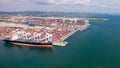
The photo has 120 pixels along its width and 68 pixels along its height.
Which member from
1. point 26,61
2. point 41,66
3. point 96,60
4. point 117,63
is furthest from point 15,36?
point 117,63

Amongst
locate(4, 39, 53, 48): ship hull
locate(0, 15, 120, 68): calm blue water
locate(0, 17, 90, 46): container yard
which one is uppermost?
locate(0, 17, 90, 46): container yard

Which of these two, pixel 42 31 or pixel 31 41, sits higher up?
pixel 42 31

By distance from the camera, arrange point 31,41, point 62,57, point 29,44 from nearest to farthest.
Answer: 1. point 62,57
2. point 29,44
3. point 31,41

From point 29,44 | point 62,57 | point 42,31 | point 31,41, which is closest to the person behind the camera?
point 62,57

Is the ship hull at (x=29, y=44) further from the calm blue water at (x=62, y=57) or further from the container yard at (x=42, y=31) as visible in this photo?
the container yard at (x=42, y=31)

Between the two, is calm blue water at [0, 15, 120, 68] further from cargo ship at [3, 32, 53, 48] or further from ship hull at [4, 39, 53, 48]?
cargo ship at [3, 32, 53, 48]

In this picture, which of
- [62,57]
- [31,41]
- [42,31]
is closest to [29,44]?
[31,41]

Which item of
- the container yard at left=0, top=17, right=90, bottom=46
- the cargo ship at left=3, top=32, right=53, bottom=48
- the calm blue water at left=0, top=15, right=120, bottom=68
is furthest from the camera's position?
the container yard at left=0, top=17, right=90, bottom=46

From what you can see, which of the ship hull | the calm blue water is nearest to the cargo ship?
the ship hull

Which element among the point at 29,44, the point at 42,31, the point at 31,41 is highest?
the point at 42,31

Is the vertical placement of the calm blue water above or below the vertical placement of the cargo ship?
below

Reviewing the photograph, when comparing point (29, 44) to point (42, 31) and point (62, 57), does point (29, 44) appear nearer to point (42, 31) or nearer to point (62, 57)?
point (62, 57)

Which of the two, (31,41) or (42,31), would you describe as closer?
(31,41)
